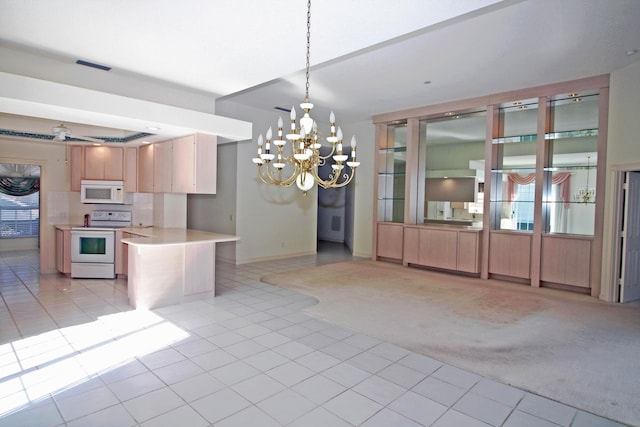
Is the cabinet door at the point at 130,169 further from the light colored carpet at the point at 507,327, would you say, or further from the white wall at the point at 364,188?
the white wall at the point at 364,188

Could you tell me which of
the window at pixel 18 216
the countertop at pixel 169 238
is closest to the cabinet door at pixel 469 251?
the countertop at pixel 169 238

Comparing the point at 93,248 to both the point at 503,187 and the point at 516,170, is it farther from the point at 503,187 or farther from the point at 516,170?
the point at 516,170

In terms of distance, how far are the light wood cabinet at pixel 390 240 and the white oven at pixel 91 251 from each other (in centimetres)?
518

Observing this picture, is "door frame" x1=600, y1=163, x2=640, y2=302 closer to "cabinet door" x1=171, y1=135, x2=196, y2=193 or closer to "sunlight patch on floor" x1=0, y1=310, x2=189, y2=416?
"sunlight patch on floor" x1=0, y1=310, x2=189, y2=416

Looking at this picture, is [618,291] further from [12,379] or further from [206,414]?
[12,379]

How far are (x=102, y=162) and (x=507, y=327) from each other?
267 inches

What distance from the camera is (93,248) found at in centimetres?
581

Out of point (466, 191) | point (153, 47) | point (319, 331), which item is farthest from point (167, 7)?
point (466, 191)

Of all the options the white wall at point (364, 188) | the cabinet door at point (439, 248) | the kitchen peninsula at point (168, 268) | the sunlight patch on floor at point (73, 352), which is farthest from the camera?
the white wall at point (364, 188)

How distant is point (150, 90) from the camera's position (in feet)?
14.8

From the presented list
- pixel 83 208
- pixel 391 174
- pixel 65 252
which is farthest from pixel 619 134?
pixel 83 208

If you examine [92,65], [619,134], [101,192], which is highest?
[92,65]

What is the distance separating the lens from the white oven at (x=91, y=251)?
5.79 m

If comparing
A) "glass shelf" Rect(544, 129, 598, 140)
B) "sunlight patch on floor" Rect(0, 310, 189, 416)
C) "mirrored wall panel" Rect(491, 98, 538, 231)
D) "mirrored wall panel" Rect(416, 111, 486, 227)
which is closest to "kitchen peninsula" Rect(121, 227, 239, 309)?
"sunlight patch on floor" Rect(0, 310, 189, 416)
